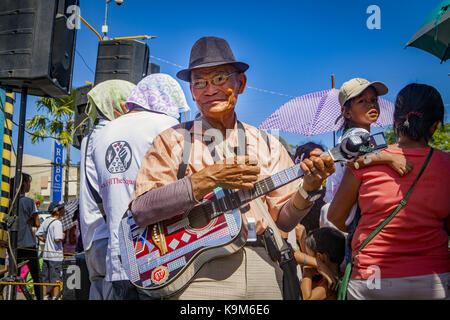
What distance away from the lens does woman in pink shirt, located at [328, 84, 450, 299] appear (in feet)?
5.93

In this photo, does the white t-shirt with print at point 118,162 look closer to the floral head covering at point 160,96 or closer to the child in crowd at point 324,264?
the floral head covering at point 160,96

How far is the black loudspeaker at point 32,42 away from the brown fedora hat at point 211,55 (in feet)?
8.10

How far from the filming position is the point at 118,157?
7.62ft

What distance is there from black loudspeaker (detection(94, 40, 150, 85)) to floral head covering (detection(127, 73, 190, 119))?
3170mm

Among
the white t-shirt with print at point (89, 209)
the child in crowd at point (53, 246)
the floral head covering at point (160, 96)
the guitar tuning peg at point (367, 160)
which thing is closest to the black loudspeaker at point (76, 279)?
the white t-shirt with print at point (89, 209)

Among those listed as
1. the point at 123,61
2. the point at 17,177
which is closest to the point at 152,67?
the point at 123,61

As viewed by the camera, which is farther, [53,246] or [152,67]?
[53,246]

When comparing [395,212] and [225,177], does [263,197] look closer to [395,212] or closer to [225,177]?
[225,177]

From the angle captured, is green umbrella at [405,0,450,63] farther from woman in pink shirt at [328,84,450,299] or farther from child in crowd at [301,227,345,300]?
child in crowd at [301,227,345,300]

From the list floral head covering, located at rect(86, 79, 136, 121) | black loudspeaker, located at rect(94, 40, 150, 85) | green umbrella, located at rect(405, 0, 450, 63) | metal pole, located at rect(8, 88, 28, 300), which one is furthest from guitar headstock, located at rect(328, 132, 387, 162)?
black loudspeaker, located at rect(94, 40, 150, 85)

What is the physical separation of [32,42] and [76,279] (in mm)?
2413

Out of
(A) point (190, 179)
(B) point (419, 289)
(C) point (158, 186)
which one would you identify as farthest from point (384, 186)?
(C) point (158, 186)

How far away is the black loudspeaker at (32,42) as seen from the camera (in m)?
3.95

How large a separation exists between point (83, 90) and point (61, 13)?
3.37 meters
